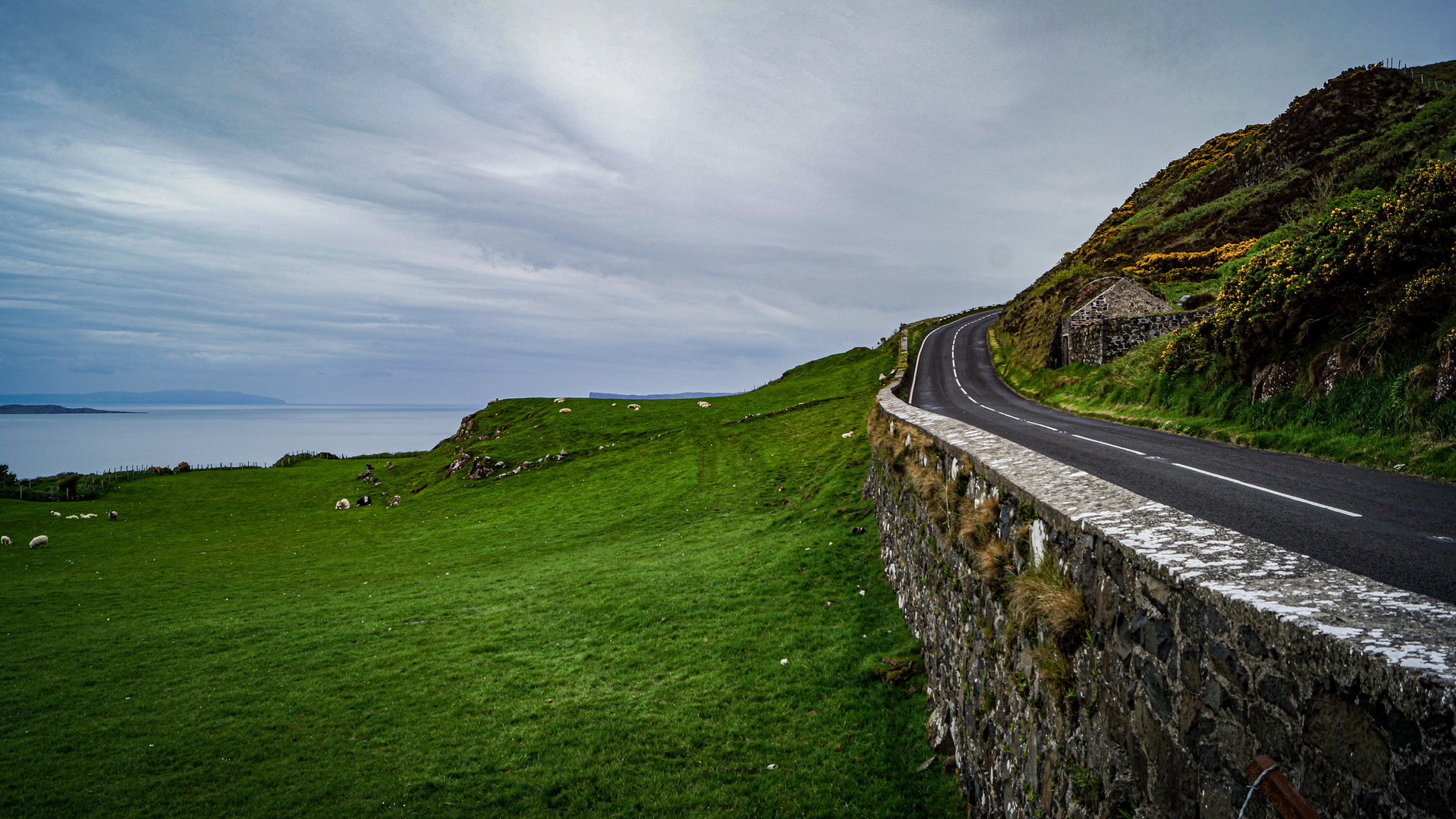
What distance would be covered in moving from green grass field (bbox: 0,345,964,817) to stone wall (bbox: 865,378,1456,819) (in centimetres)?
302

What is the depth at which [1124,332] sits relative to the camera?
29641 mm

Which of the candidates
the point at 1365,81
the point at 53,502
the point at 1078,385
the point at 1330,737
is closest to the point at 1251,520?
the point at 1330,737

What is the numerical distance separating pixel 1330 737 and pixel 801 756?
807 centimetres

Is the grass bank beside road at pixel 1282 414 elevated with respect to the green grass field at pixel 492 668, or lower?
elevated

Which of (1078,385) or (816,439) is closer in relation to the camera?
(1078,385)

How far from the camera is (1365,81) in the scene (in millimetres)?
50031

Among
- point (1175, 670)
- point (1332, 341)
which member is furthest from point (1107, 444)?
point (1175, 670)

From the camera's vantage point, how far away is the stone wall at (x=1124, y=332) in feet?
93.8

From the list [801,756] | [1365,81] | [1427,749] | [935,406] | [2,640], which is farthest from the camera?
[1365,81]

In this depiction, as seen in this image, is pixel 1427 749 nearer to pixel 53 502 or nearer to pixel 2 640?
pixel 2 640

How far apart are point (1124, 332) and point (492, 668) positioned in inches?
1211

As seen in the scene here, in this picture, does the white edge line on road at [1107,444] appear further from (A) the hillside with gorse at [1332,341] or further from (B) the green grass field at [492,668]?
(B) the green grass field at [492,668]

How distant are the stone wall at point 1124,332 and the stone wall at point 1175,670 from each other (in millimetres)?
27123

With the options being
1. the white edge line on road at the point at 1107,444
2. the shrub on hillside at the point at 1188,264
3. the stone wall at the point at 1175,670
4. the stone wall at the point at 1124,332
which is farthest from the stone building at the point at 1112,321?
the stone wall at the point at 1175,670
